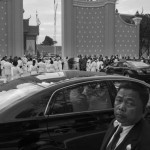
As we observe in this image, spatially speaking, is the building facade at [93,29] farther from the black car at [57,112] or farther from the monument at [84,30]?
the black car at [57,112]

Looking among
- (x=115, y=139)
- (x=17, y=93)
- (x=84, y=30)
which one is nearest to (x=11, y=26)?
(x=84, y=30)

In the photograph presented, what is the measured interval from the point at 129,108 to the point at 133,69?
48.4 ft

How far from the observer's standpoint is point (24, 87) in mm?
4082

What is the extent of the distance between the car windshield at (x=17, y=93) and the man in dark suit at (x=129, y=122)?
1.82 meters

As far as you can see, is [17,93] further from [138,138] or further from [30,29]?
[30,29]

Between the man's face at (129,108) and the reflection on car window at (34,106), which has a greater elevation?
the man's face at (129,108)

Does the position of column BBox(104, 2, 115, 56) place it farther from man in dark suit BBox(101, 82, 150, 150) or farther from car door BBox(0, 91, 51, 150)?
man in dark suit BBox(101, 82, 150, 150)

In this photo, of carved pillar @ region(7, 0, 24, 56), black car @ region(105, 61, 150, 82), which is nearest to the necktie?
black car @ region(105, 61, 150, 82)

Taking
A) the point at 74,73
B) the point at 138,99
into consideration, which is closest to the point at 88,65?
the point at 74,73

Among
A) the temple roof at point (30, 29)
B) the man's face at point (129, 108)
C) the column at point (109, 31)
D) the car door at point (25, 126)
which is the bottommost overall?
the car door at point (25, 126)

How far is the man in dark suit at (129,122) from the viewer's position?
1807 mm

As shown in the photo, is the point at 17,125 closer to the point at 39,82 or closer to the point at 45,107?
the point at 45,107

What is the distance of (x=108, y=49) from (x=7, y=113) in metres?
26.7

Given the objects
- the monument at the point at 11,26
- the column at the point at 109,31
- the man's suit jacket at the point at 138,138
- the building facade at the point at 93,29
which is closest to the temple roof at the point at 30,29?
the building facade at the point at 93,29
